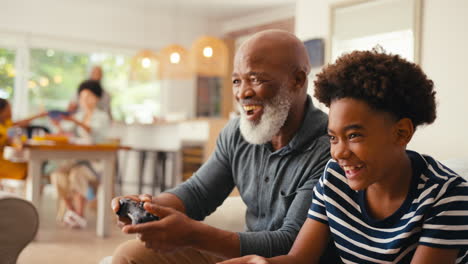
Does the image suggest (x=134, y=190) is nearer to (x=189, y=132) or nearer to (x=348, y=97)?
(x=189, y=132)

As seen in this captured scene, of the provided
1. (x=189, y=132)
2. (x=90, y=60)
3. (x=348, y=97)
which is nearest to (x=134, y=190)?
(x=189, y=132)

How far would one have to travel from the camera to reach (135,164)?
6.93m

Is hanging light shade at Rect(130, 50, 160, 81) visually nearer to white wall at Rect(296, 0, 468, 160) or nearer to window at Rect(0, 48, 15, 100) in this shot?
window at Rect(0, 48, 15, 100)

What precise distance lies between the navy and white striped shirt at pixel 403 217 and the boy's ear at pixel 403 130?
0.23 ft

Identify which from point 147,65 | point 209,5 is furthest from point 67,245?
point 209,5

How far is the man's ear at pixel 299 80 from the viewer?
154 cm

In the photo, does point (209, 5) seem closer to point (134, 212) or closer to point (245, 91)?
point (245, 91)

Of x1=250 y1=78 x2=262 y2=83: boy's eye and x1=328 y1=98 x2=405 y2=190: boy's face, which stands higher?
x1=250 y1=78 x2=262 y2=83: boy's eye

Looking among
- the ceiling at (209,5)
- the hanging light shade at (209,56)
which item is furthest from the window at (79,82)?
the hanging light shade at (209,56)

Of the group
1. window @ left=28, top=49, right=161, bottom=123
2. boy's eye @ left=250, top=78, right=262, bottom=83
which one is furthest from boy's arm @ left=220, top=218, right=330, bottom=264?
window @ left=28, top=49, right=161, bottom=123

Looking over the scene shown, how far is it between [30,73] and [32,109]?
501mm

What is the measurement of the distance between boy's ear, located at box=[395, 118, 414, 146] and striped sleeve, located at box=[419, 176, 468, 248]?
0.13 metres

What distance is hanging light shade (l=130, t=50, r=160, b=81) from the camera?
18.2 feet

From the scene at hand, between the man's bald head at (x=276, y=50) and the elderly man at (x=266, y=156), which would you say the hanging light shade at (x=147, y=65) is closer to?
the elderly man at (x=266, y=156)
